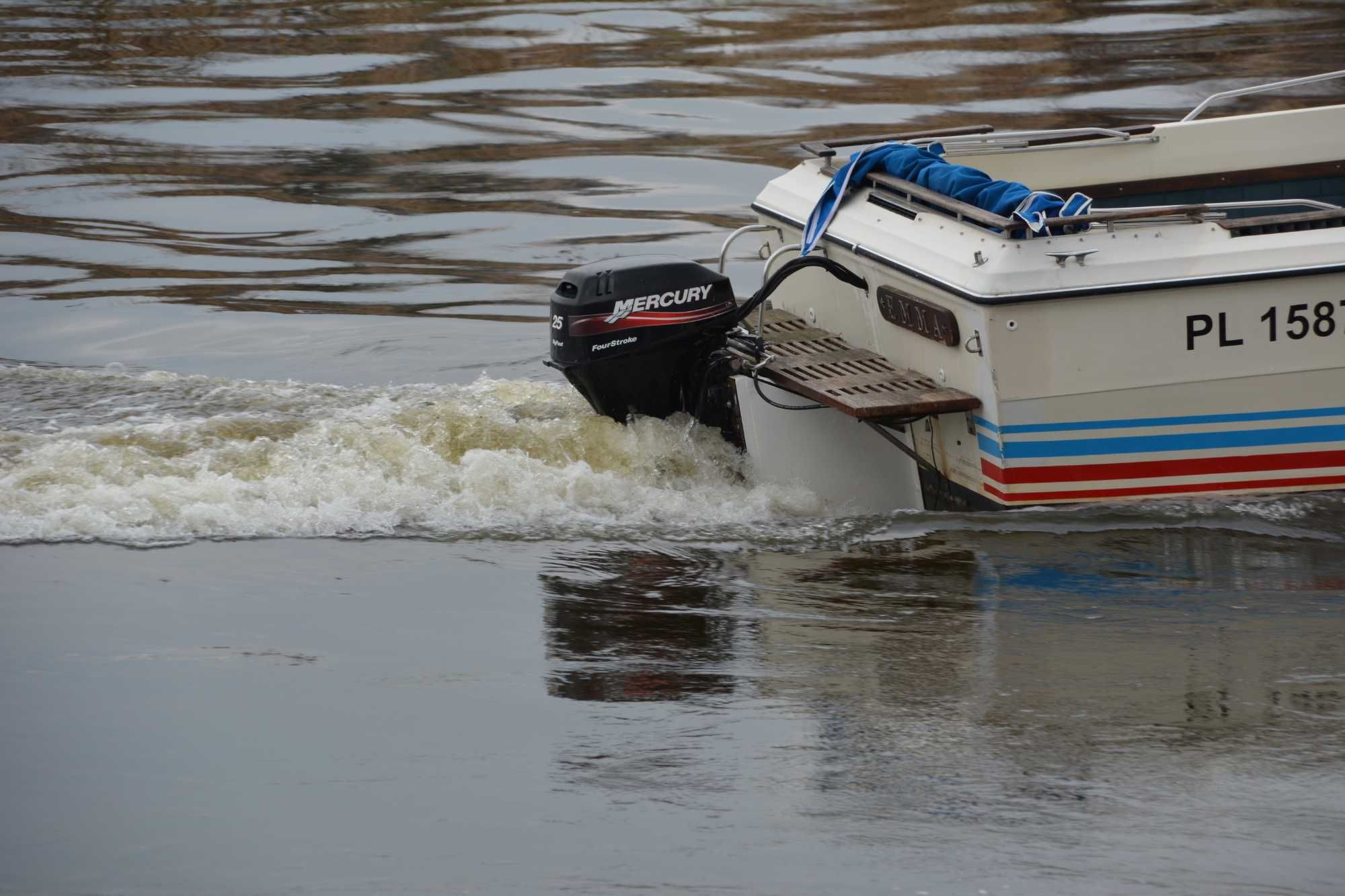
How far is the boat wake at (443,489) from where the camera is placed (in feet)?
20.6

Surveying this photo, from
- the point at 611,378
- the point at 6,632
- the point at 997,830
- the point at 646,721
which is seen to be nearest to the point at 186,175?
the point at 611,378

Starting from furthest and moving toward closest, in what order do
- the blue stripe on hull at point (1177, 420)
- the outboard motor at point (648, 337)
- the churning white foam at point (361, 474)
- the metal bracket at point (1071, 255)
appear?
the outboard motor at point (648, 337)
the churning white foam at point (361, 474)
the blue stripe on hull at point (1177, 420)
the metal bracket at point (1071, 255)

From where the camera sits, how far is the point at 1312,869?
3.82 metres

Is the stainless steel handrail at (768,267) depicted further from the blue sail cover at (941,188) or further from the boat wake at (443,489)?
the boat wake at (443,489)

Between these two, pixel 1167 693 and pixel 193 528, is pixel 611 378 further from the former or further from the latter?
pixel 1167 693

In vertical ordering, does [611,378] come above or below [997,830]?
above

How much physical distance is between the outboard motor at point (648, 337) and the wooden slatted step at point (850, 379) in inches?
11.2

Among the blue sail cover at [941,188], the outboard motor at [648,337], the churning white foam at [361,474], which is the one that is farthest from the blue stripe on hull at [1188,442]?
the outboard motor at [648,337]

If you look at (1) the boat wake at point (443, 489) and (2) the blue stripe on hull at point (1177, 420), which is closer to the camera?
(2) the blue stripe on hull at point (1177, 420)

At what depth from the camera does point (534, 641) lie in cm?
537

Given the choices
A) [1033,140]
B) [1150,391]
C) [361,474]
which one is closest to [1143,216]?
[1150,391]

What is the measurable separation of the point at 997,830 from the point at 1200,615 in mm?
1729

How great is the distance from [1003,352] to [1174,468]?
2.63ft

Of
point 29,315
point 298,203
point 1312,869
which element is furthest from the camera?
point 298,203
